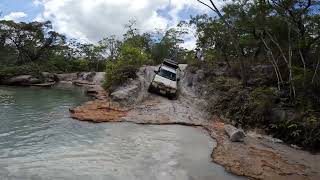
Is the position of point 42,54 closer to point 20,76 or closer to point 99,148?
point 20,76

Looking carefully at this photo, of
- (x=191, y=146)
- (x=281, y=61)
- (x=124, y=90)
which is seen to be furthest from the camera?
(x=124, y=90)

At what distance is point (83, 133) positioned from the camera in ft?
51.4

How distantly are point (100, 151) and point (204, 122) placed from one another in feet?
25.8

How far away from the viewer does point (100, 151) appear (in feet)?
42.3

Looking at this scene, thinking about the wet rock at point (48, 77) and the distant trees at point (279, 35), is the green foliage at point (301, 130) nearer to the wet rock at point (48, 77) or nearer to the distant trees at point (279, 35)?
the distant trees at point (279, 35)

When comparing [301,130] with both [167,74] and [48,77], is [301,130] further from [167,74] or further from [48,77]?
[48,77]

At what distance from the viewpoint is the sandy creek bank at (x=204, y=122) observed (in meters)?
11.9

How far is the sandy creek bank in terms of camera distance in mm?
11922

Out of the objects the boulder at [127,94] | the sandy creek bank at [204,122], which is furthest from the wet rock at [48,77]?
the boulder at [127,94]

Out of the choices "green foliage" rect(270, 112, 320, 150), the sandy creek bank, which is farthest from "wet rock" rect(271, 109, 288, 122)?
the sandy creek bank

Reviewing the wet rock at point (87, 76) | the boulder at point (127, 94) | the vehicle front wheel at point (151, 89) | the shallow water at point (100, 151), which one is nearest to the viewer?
the shallow water at point (100, 151)

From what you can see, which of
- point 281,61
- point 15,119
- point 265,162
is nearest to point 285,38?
point 281,61

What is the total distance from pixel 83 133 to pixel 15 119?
A: 198 inches

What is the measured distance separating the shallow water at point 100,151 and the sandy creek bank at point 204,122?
693 mm
